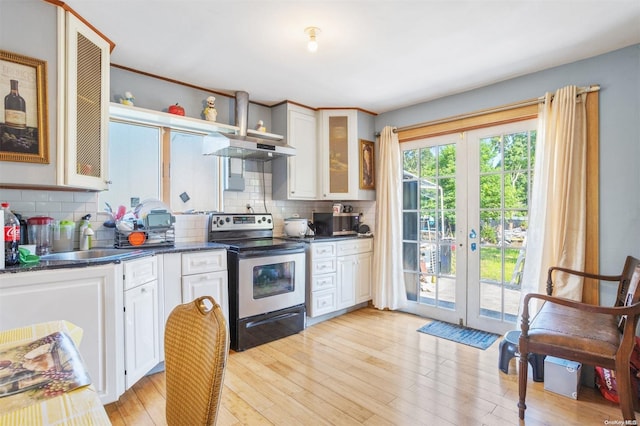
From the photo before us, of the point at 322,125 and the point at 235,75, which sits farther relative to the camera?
the point at 322,125

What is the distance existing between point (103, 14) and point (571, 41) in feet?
10.4

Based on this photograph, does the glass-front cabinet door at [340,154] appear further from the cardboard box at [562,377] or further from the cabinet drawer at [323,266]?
the cardboard box at [562,377]

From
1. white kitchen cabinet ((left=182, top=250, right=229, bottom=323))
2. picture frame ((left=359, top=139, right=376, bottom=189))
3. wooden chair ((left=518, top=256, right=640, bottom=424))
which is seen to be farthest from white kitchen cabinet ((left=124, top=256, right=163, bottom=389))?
picture frame ((left=359, top=139, right=376, bottom=189))

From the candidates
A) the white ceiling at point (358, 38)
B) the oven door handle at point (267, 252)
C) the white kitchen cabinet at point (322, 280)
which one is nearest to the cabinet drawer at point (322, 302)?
the white kitchen cabinet at point (322, 280)

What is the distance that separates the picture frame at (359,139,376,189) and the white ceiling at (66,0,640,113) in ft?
3.12

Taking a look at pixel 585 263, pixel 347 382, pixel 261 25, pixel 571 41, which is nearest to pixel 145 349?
pixel 347 382

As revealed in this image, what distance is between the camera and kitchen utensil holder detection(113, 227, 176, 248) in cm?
249

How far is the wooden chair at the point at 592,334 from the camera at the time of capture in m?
1.70

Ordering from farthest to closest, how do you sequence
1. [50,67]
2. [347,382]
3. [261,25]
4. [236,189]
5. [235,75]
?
[236,189], [235,75], [347,382], [261,25], [50,67]

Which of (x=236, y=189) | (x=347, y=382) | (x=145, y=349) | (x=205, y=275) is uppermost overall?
(x=236, y=189)

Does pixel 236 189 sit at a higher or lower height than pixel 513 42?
lower

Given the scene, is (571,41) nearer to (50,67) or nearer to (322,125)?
(322,125)

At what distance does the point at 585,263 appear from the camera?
2512 mm

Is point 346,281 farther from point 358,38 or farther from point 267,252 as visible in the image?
point 358,38
